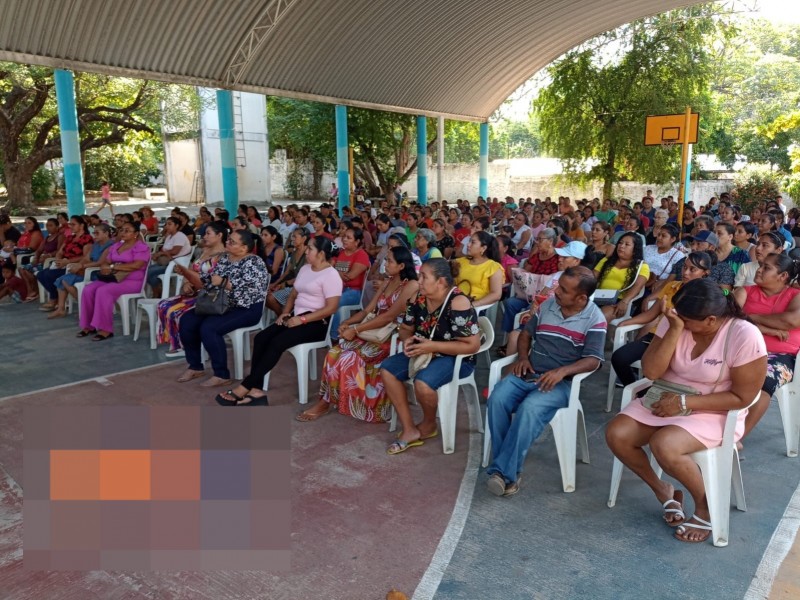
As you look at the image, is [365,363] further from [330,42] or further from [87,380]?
[330,42]

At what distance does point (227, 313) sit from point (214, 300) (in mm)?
165

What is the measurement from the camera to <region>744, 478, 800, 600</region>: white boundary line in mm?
2429

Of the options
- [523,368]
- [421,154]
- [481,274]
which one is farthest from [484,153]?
[523,368]

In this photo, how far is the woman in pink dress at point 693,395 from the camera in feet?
8.87

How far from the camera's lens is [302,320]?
4.50 m

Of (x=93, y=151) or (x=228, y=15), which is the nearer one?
(x=228, y=15)

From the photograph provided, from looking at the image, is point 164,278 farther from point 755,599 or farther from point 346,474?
point 755,599

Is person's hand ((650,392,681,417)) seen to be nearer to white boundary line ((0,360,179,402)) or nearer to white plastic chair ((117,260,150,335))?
white boundary line ((0,360,179,402))

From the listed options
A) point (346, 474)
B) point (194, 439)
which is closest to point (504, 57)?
point (346, 474)

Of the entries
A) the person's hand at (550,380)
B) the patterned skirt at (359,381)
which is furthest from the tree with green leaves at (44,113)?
the person's hand at (550,380)

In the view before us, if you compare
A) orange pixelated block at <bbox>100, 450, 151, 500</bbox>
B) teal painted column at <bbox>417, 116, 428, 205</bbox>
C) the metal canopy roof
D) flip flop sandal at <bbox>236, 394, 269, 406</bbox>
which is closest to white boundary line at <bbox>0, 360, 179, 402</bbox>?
flip flop sandal at <bbox>236, 394, 269, 406</bbox>

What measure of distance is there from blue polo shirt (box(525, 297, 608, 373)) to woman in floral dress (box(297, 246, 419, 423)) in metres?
0.98

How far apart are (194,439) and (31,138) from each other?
22.7m

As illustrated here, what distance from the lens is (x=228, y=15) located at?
10.7 meters
